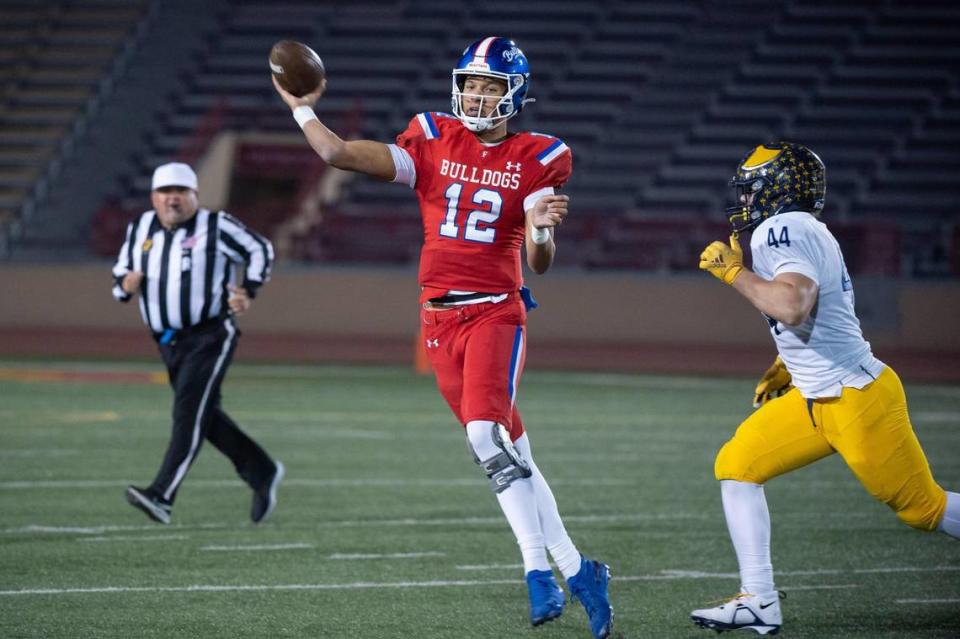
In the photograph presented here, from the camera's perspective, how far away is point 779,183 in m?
4.31

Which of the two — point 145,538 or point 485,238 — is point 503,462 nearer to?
point 485,238

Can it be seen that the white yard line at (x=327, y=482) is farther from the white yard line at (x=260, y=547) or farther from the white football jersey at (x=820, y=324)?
the white football jersey at (x=820, y=324)

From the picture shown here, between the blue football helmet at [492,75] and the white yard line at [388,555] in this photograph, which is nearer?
the blue football helmet at [492,75]

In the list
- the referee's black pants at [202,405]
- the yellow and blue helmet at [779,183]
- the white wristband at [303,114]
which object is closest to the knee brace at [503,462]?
the yellow and blue helmet at [779,183]

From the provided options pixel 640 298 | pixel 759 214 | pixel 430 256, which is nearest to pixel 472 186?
pixel 430 256

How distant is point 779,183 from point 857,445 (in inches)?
32.6

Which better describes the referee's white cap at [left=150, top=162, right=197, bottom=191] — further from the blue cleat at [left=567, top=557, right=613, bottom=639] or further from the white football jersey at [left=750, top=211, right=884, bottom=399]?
the white football jersey at [left=750, top=211, right=884, bottom=399]

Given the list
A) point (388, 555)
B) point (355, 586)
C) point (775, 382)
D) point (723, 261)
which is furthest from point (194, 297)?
point (723, 261)

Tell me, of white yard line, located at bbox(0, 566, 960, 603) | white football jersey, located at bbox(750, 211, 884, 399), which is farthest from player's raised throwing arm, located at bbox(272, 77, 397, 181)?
white yard line, located at bbox(0, 566, 960, 603)

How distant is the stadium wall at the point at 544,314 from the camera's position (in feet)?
55.2

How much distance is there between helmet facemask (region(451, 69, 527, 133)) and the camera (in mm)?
4512

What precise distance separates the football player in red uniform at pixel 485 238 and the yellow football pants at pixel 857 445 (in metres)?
0.62

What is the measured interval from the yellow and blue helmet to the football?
1.42m

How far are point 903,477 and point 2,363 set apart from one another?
11.7 metres
